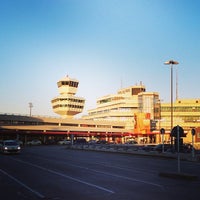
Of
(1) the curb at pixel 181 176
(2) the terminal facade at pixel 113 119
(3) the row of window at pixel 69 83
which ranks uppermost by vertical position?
(3) the row of window at pixel 69 83

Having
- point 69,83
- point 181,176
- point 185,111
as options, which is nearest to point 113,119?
point 69,83

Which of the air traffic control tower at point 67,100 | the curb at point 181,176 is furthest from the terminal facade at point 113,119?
the curb at point 181,176

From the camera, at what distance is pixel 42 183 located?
15430 mm

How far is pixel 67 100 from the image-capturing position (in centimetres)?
15588

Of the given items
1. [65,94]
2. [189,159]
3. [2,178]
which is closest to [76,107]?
[65,94]

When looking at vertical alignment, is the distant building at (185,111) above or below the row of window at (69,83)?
below

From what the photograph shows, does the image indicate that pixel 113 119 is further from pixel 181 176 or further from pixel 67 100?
pixel 181 176

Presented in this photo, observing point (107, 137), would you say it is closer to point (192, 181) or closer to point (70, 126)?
point (70, 126)

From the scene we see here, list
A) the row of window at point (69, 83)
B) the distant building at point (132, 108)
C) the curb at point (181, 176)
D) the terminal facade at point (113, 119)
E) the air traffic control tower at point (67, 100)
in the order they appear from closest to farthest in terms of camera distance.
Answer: the curb at point (181, 176), the terminal facade at point (113, 119), the distant building at point (132, 108), the air traffic control tower at point (67, 100), the row of window at point (69, 83)

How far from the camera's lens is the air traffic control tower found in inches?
6132

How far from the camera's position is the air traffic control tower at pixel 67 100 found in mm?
155750

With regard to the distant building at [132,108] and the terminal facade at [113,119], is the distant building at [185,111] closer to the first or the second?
the terminal facade at [113,119]

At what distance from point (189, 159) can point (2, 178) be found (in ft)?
71.0

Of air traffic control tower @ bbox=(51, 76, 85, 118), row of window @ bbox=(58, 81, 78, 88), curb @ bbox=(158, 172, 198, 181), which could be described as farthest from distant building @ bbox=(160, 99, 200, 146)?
curb @ bbox=(158, 172, 198, 181)
